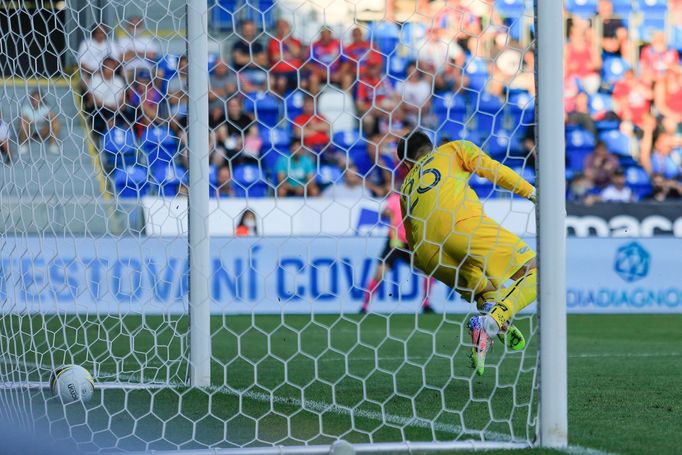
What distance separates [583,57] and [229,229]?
675 centimetres

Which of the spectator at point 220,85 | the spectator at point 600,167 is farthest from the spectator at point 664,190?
the spectator at point 220,85

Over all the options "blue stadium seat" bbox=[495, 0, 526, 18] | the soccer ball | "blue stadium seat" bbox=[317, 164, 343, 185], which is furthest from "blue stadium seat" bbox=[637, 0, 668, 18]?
the soccer ball

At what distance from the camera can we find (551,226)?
4355 mm

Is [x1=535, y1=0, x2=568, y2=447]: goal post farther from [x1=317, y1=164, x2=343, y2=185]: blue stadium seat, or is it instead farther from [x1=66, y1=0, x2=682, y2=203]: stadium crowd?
[x1=317, y1=164, x2=343, y2=185]: blue stadium seat

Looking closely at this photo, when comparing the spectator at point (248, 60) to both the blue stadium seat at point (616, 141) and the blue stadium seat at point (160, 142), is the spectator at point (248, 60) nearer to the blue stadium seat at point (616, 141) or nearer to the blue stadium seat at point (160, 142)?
the blue stadium seat at point (160, 142)

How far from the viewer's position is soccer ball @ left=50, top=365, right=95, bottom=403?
5.61 meters

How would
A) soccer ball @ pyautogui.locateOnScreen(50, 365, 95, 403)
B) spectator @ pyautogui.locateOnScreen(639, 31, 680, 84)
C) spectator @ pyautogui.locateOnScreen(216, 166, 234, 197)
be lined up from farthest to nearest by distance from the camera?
spectator @ pyautogui.locateOnScreen(639, 31, 680, 84) → spectator @ pyautogui.locateOnScreen(216, 166, 234, 197) → soccer ball @ pyautogui.locateOnScreen(50, 365, 95, 403)

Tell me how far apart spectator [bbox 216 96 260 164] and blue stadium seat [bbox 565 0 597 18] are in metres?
6.81

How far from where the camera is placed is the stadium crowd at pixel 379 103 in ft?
26.8

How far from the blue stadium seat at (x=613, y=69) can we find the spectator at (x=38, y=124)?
10.8 meters

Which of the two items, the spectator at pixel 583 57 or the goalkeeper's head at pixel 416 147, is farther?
the spectator at pixel 583 57

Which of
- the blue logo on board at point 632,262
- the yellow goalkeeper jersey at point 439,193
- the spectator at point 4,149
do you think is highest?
the spectator at point 4,149

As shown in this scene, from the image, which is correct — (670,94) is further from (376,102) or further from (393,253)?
(376,102)

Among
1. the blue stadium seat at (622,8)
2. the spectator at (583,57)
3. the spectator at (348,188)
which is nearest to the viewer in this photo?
the spectator at (348,188)
